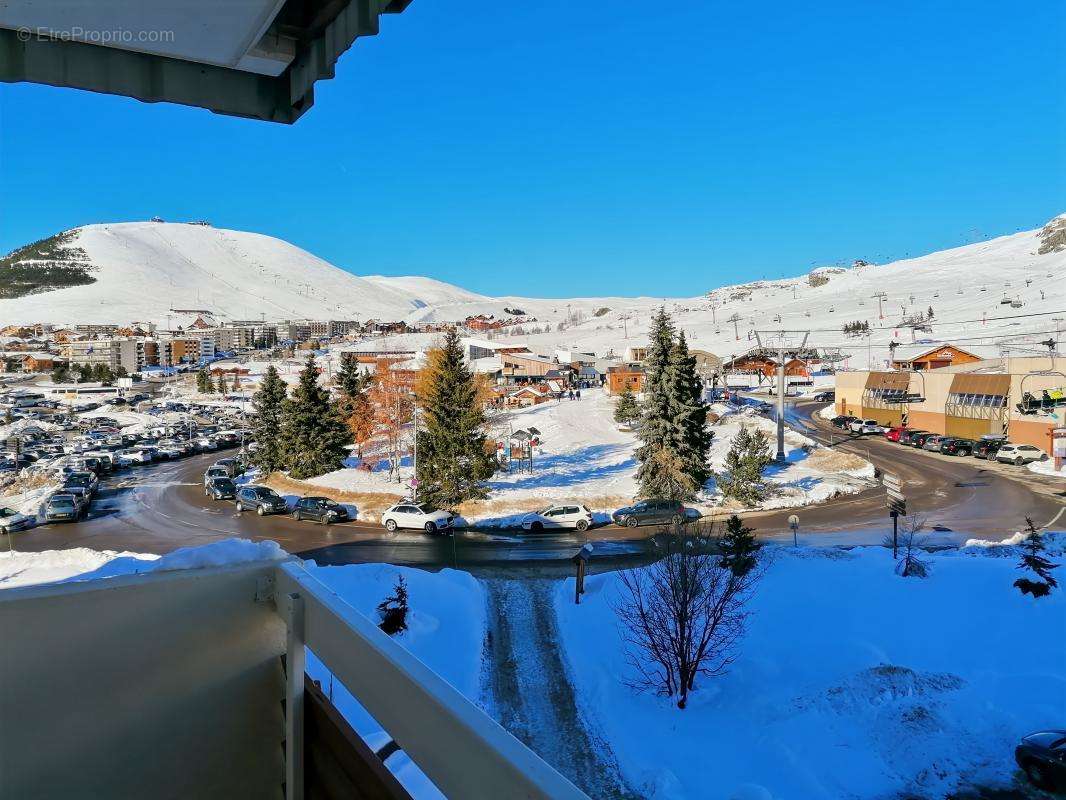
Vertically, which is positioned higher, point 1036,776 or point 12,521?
point 1036,776

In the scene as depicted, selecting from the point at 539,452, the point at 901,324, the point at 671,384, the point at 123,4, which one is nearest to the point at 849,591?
the point at 671,384

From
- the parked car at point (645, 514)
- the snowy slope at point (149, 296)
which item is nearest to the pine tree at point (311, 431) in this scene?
the parked car at point (645, 514)

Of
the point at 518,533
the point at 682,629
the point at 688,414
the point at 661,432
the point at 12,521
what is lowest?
the point at 12,521

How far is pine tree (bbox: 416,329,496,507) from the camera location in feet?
72.2

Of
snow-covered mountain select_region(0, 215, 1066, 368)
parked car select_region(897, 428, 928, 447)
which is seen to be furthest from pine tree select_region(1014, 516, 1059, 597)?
snow-covered mountain select_region(0, 215, 1066, 368)

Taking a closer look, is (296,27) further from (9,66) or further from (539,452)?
(539,452)

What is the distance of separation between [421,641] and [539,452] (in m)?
20.7

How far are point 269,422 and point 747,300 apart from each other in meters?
123

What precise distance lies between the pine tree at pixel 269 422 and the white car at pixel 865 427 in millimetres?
31417

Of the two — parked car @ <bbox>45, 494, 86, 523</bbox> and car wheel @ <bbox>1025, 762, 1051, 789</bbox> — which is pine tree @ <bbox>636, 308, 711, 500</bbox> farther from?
parked car @ <bbox>45, 494, 86, 523</bbox>

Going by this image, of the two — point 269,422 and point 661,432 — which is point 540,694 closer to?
point 661,432

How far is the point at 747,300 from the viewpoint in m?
136

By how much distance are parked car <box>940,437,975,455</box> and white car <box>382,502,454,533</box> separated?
24.2 m

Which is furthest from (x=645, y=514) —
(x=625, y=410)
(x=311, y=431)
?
(x=625, y=410)
